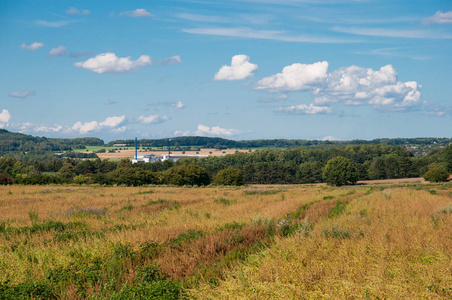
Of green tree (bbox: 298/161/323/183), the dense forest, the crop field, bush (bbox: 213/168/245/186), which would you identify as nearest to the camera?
the crop field

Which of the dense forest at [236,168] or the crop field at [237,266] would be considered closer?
the crop field at [237,266]

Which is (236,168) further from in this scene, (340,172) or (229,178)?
(340,172)

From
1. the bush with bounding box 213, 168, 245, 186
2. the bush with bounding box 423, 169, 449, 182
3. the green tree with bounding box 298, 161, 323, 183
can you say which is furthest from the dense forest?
the bush with bounding box 423, 169, 449, 182

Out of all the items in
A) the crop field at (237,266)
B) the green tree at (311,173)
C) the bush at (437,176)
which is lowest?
the green tree at (311,173)

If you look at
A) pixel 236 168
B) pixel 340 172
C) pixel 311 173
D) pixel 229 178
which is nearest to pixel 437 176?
pixel 340 172

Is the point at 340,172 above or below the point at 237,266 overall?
below

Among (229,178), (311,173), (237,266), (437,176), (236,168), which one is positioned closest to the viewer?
(237,266)

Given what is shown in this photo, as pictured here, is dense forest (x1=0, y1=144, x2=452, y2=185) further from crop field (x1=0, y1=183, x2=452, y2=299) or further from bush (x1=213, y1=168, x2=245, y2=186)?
crop field (x1=0, y1=183, x2=452, y2=299)

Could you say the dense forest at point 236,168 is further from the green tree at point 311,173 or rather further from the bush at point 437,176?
A: the bush at point 437,176

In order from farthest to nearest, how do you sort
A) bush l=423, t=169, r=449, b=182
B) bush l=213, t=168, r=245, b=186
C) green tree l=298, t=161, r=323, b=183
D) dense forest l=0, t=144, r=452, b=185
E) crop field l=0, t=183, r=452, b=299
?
green tree l=298, t=161, r=323, b=183 → bush l=213, t=168, r=245, b=186 → dense forest l=0, t=144, r=452, b=185 → bush l=423, t=169, r=449, b=182 → crop field l=0, t=183, r=452, b=299

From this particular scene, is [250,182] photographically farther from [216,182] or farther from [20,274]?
[20,274]

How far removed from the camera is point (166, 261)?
8.51 metres

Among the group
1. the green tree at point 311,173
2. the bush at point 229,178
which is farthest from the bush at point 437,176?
the green tree at point 311,173

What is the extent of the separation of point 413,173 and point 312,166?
3728cm
